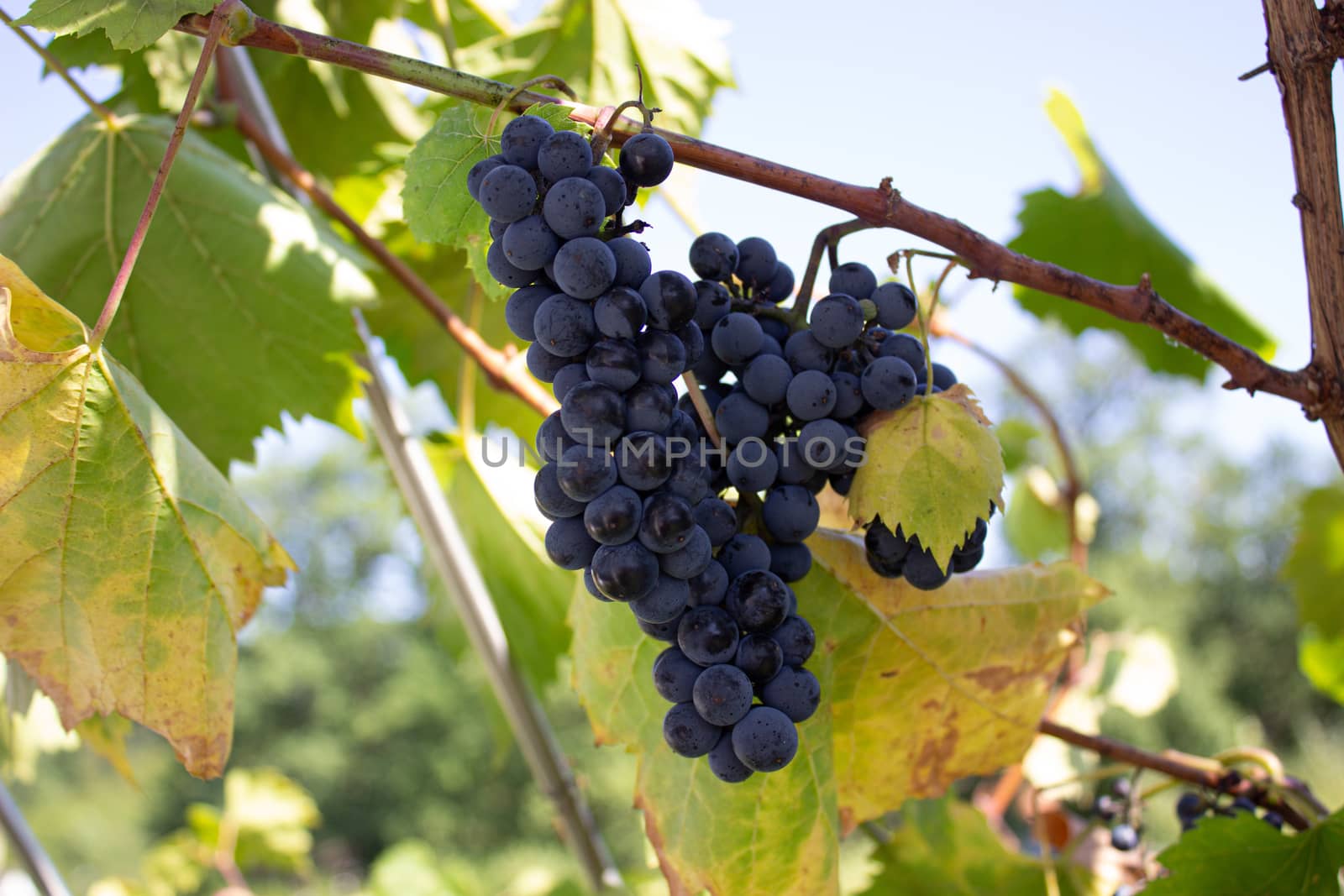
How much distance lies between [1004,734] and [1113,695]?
1.27 m

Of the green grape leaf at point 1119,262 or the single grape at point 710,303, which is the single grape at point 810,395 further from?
the green grape leaf at point 1119,262

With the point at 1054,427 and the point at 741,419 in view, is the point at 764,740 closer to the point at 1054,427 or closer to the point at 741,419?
the point at 741,419

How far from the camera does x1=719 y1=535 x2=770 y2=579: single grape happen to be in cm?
51

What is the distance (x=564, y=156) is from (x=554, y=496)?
17 cm

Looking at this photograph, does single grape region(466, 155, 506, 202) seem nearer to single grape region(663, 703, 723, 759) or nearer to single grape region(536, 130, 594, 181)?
single grape region(536, 130, 594, 181)

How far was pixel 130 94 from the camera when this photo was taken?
1029 mm

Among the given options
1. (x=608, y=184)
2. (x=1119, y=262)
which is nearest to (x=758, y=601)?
(x=608, y=184)

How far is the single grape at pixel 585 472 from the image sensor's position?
0.45 m

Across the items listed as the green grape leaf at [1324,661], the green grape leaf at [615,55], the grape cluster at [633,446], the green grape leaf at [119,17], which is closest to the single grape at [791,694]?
the grape cluster at [633,446]

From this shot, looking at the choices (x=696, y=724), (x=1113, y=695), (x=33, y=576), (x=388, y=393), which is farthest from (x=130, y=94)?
(x=1113, y=695)

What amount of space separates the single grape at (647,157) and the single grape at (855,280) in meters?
0.15

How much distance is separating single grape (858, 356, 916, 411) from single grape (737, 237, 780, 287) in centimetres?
9

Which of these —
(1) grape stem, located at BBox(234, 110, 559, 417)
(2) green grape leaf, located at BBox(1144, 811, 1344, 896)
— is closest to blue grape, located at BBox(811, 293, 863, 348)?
(1) grape stem, located at BBox(234, 110, 559, 417)

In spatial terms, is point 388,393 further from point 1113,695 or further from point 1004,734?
point 1113,695
